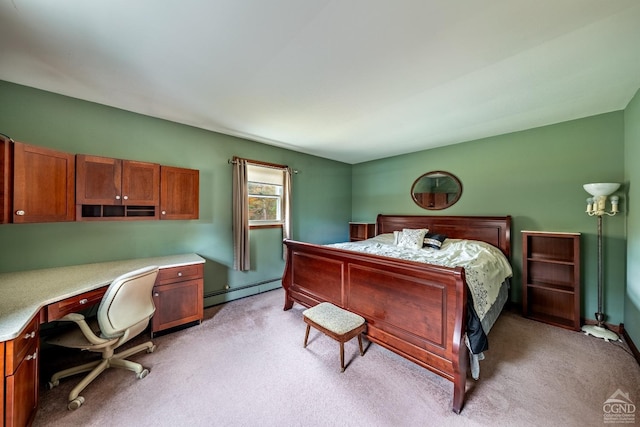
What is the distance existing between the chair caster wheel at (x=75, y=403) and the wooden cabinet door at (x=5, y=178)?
142cm

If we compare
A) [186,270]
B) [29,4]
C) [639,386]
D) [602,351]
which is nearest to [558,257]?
[602,351]

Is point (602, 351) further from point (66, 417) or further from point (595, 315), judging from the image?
point (66, 417)

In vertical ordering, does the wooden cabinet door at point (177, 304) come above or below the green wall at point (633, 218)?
below

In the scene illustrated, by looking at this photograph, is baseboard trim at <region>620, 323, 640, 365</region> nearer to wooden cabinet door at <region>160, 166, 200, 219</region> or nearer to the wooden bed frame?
the wooden bed frame

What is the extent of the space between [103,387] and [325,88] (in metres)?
3.19

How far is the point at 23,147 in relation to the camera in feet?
6.02

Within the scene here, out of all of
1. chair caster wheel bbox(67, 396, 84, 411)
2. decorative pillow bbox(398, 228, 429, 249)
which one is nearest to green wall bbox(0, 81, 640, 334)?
decorative pillow bbox(398, 228, 429, 249)

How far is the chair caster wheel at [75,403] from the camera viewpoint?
1605 millimetres

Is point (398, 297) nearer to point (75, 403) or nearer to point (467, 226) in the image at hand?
point (467, 226)

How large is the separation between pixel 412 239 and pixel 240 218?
9.02ft

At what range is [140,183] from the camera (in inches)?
101

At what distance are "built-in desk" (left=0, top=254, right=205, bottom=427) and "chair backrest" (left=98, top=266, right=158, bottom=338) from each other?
275 mm

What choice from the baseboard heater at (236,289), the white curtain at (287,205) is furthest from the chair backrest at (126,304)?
the white curtain at (287,205)

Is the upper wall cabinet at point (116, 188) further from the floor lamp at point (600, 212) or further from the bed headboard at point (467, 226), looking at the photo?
the floor lamp at point (600, 212)
